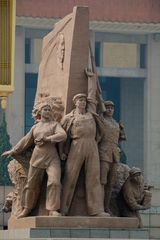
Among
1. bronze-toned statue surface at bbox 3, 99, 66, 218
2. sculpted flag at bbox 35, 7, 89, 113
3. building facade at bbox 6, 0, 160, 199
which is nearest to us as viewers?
bronze-toned statue surface at bbox 3, 99, 66, 218

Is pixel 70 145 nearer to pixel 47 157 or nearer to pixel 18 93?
pixel 47 157

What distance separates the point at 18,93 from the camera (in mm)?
136875

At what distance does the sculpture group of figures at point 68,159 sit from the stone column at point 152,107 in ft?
341

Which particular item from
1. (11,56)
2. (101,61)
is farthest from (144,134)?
(11,56)

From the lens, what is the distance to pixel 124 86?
482ft

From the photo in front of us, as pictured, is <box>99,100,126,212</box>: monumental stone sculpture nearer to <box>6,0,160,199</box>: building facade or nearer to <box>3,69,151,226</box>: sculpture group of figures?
<box>3,69,151,226</box>: sculpture group of figures

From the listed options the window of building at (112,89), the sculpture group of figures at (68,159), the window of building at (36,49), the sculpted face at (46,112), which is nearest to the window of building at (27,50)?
the window of building at (36,49)

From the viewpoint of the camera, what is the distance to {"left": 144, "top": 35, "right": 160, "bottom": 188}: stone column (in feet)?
455

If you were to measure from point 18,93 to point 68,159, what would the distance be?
10390 centimetres

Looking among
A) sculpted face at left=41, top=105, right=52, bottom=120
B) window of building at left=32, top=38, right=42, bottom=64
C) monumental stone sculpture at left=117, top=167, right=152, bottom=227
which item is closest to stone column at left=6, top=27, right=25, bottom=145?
window of building at left=32, top=38, right=42, bottom=64

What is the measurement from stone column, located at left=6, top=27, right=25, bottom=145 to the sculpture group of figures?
100858 mm

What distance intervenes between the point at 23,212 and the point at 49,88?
2680 mm

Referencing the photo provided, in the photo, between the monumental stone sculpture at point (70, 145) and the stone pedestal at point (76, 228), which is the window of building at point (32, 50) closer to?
the monumental stone sculpture at point (70, 145)

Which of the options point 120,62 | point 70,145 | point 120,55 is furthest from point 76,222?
point 120,55
